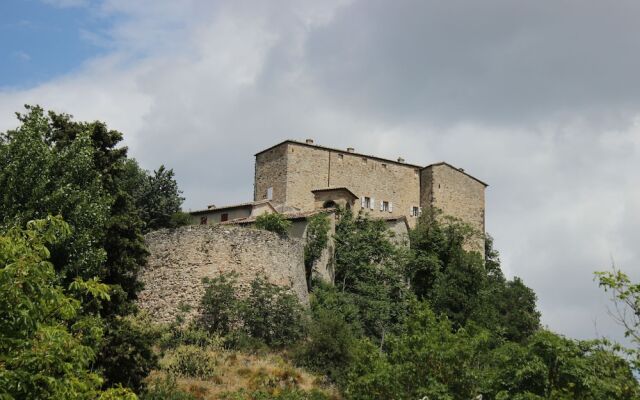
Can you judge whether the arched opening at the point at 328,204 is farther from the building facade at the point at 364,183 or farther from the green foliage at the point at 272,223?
the green foliage at the point at 272,223

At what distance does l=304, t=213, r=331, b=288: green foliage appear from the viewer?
1700 inches

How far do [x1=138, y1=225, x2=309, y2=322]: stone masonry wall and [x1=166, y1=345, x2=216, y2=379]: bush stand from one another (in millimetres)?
3948

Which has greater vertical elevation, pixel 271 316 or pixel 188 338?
pixel 271 316

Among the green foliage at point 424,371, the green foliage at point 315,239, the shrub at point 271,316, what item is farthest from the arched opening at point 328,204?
the green foliage at point 424,371

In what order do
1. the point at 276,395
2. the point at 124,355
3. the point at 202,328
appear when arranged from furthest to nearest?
the point at 202,328 → the point at 276,395 → the point at 124,355

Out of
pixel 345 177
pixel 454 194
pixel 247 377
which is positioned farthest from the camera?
pixel 454 194

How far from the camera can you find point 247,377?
3005 cm

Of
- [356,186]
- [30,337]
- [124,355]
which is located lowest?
[124,355]

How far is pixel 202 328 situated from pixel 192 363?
13.4 ft

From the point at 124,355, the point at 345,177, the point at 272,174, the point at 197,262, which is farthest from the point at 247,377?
the point at 345,177

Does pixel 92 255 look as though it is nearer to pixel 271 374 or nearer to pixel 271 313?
pixel 271 374

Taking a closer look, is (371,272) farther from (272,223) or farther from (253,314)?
(253,314)

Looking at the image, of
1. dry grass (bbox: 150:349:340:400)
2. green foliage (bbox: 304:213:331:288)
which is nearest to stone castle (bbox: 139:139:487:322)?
green foliage (bbox: 304:213:331:288)

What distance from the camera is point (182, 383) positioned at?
1122 inches
